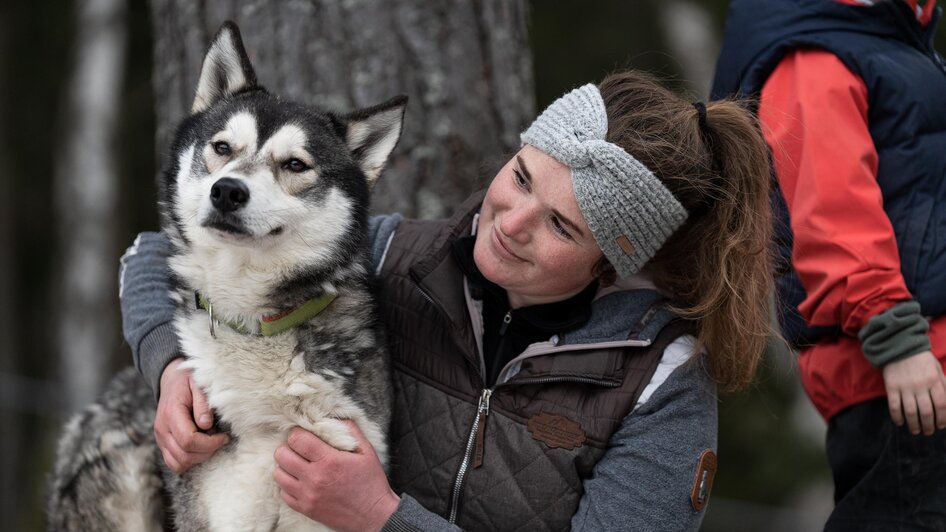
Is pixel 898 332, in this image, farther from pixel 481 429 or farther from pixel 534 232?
pixel 481 429

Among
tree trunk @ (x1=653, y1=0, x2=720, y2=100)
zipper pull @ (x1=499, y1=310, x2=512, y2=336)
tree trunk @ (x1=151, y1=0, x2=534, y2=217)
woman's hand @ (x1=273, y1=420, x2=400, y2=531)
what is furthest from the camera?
tree trunk @ (x1=653, y1=0, x2=720, y2=100)

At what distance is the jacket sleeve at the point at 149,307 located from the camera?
8.64ft

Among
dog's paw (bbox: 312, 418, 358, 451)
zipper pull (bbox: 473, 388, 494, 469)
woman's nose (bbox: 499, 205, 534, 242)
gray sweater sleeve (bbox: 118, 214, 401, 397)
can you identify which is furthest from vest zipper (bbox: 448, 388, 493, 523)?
gray sweater sleeve (bbox: 118, 214, 401, 397)

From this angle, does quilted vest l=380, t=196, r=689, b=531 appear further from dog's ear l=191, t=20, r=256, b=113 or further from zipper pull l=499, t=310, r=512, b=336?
dog's ear l=191, t=20, r=256, b=113

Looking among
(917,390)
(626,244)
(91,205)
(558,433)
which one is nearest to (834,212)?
(917,390)

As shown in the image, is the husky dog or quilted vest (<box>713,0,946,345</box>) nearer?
the husky dog

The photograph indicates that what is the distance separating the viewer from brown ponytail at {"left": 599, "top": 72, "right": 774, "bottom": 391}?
8.20 feet

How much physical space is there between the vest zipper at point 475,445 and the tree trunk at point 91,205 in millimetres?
7682

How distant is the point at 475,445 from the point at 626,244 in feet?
2.22

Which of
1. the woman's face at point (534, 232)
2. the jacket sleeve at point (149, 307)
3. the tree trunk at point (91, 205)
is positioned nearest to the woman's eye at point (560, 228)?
the woman's face at point (534, 232)

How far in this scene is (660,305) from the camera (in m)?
2.61

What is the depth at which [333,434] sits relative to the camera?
2418 millimetres

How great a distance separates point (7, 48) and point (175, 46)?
953 centimetres

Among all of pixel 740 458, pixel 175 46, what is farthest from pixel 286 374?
pixel 740 458
